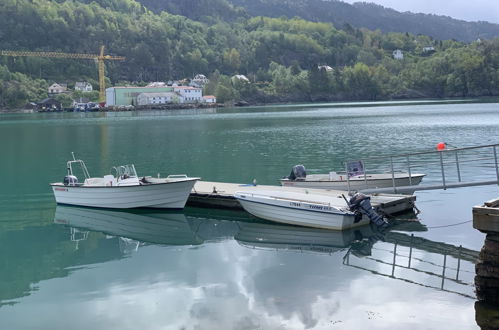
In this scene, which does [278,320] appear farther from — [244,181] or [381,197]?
[244,181]

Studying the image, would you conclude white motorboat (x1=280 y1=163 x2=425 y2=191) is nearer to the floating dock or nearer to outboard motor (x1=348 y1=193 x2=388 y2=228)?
the floating dock

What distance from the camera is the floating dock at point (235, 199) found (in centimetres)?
2419

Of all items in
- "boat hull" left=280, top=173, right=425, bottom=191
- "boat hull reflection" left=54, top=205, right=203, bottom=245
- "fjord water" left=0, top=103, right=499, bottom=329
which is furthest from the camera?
"boat hull" left=280, top=173, right=425, bottom=191

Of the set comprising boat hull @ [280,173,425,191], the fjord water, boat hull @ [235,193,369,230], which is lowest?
the fjord water

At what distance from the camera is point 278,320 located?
45.9 ft

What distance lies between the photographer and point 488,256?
1382 centimetres

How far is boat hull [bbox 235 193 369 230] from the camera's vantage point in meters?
22.2

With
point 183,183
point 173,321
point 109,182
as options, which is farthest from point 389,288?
point 109,182

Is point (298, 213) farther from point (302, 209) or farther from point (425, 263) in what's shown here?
point (425, 263)

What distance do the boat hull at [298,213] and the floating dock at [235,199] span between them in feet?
5.64

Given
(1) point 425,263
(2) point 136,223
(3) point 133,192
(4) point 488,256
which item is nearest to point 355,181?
(1) point 425,263

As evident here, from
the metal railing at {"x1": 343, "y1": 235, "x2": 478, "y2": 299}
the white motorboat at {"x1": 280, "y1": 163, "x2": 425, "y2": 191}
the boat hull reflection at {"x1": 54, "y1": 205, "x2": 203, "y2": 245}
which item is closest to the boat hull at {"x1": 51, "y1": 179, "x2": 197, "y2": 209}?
the boat hull reflection at {"x1": 54, "y1": 205, "x2": 203, "y2": 245}

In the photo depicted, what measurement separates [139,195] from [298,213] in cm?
841

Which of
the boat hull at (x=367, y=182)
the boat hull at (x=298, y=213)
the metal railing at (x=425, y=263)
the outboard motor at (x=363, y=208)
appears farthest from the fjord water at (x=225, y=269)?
the boat hull at (x=367, y=182)
